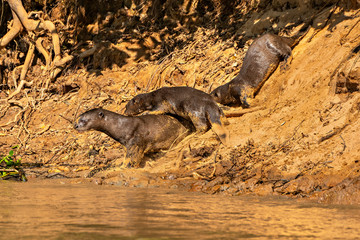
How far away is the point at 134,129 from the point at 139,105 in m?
1.02

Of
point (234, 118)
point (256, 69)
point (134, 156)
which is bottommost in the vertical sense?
point (134, 156)

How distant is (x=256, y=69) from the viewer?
26.9 ft

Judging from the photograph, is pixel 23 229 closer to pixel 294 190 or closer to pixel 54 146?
pixel 294 190

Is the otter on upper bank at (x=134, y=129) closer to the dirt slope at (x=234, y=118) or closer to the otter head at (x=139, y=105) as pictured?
the dirt slope at (x=234, y=118)

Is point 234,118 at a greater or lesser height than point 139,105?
greater

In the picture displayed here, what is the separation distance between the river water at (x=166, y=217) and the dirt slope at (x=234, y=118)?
73cm

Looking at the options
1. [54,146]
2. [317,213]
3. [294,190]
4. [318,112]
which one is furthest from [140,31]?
[317,213]

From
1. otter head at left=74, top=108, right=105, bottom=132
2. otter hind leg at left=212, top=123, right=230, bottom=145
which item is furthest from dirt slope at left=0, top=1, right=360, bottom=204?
otter head at left=74, top=108, right=105, bottom=132

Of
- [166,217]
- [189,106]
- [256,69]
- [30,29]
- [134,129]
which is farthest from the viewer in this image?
[30,29]

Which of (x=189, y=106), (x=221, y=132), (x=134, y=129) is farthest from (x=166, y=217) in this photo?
(x=189, y=106)

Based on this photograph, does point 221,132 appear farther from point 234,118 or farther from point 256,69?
point 256,69

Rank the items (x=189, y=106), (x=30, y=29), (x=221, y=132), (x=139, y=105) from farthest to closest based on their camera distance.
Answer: (x=30, y=29) → (x=139, y=105) → (x=189, y=106) → (x=221, y=132)

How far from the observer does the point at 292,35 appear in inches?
351

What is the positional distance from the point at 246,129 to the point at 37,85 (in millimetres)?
6320
